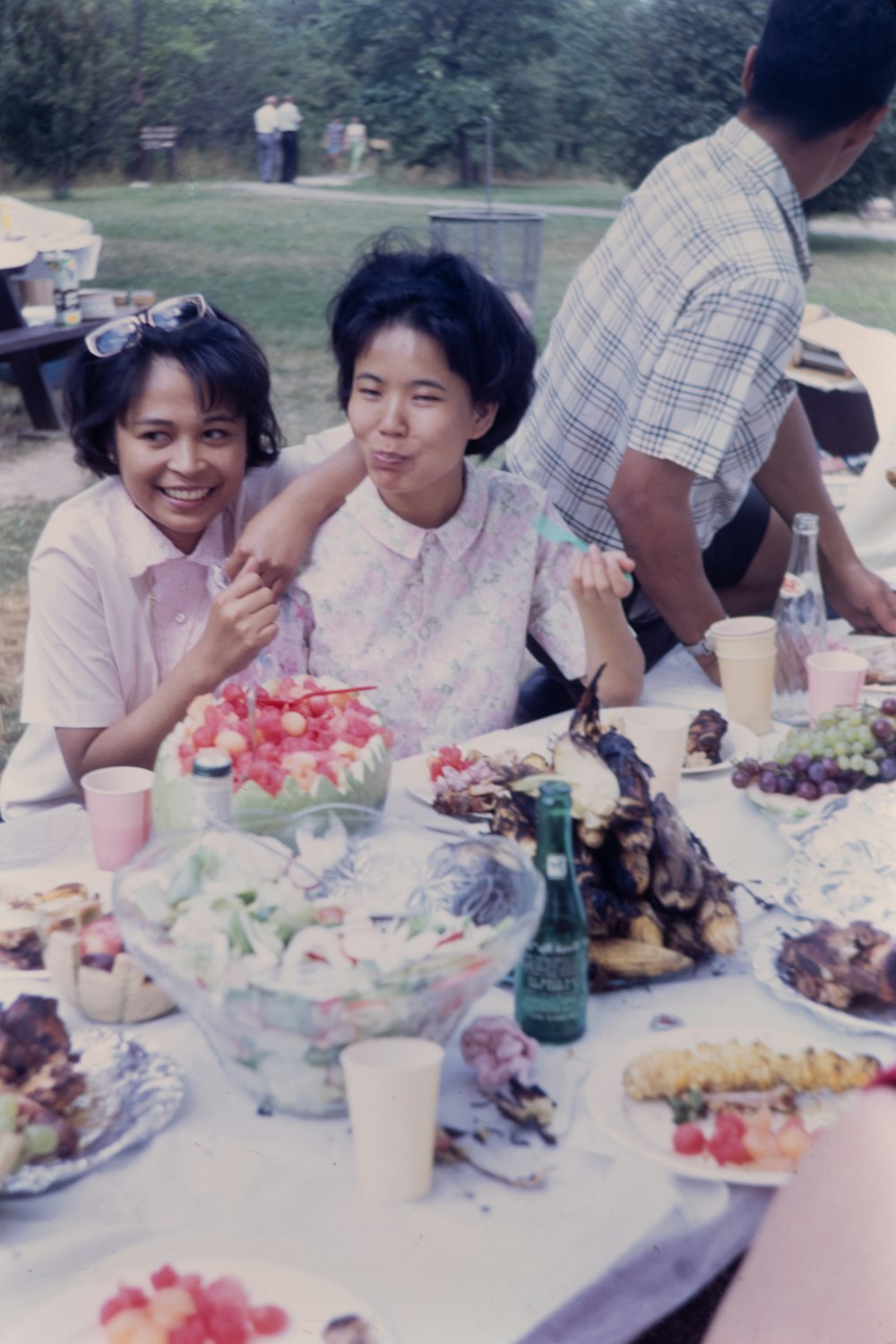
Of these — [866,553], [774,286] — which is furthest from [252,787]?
[866,553]

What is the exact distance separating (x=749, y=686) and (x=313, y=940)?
3.59 ft

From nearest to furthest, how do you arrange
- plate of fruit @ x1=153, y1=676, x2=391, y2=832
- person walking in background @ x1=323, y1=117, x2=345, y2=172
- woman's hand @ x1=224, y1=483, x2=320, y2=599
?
plate of fruit @ x1=153, y1=676, x2=391, y2=832, woman's hand @ x1=224, y1=483, x2=320, y2=599, person walking in background @ x1=323, y1=117, x2=345, y2=172

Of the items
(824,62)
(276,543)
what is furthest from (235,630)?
(824,62)

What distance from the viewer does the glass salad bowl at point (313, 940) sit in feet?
3.17

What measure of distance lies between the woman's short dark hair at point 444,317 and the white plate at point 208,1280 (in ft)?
4.76

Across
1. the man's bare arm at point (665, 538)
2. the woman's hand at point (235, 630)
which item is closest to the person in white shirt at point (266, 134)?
the man's bare arm at point (665, 538)

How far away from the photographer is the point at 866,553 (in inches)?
136

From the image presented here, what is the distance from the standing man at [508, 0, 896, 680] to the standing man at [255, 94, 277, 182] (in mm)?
3437

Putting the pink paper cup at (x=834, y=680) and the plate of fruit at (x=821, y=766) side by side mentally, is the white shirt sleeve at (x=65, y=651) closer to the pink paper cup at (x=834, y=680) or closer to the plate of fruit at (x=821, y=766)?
the plate of fruit at (x=821, y=766)

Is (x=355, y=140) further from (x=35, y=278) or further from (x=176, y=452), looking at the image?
(x=176, y=452)

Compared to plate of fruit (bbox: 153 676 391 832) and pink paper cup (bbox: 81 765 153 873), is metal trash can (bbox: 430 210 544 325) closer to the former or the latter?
plate of fruit (bbox: 153 676 391 832)

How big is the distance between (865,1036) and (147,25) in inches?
246

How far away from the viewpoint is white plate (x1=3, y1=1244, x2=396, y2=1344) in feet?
2.82

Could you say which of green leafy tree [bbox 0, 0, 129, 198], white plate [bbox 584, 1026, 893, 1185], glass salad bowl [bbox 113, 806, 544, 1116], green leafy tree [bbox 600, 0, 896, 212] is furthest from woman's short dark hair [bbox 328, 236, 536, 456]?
green leafy tree [bbox 0, 0, 129, 198]
